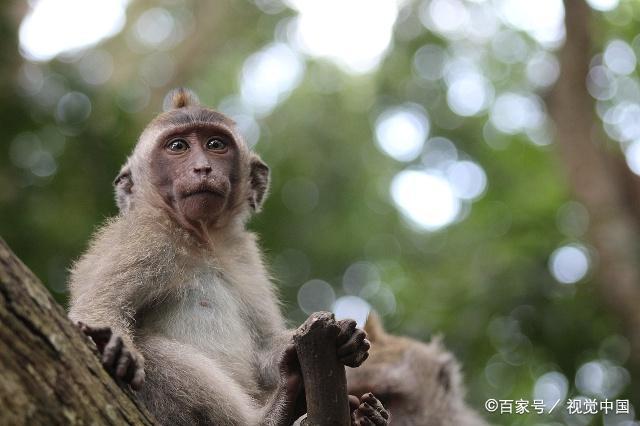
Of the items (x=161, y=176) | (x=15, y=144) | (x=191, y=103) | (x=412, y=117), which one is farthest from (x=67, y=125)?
(x=412, y=117)

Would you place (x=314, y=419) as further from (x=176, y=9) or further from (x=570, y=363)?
(x=176, y=9)

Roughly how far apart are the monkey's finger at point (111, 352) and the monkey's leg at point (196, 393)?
85 centimetres

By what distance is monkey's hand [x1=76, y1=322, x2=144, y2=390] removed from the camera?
4844mm

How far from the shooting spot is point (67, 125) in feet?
45.6

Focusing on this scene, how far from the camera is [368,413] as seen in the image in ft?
18.7

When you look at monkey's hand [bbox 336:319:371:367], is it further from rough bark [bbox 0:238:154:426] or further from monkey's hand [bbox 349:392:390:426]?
rough bark [bbox 0:238:154:426]

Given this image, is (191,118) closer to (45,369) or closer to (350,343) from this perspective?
(350,343)

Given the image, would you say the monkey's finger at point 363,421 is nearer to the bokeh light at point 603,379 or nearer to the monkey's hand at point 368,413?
the monkey's hand at point 368,413

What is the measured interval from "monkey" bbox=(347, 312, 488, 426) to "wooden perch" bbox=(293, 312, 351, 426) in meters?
4.76

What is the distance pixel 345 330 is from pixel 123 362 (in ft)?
4.18

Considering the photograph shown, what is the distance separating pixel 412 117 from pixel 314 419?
21.1 meters

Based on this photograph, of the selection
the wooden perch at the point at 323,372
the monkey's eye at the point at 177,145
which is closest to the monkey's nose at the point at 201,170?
the monkey's eye at the point at 177,145

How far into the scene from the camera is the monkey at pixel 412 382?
1011 cm

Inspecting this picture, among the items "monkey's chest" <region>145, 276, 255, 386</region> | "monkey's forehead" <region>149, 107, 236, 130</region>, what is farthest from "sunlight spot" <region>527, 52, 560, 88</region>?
"monkey's chest" <region>145, 276, 255, 386</region>
